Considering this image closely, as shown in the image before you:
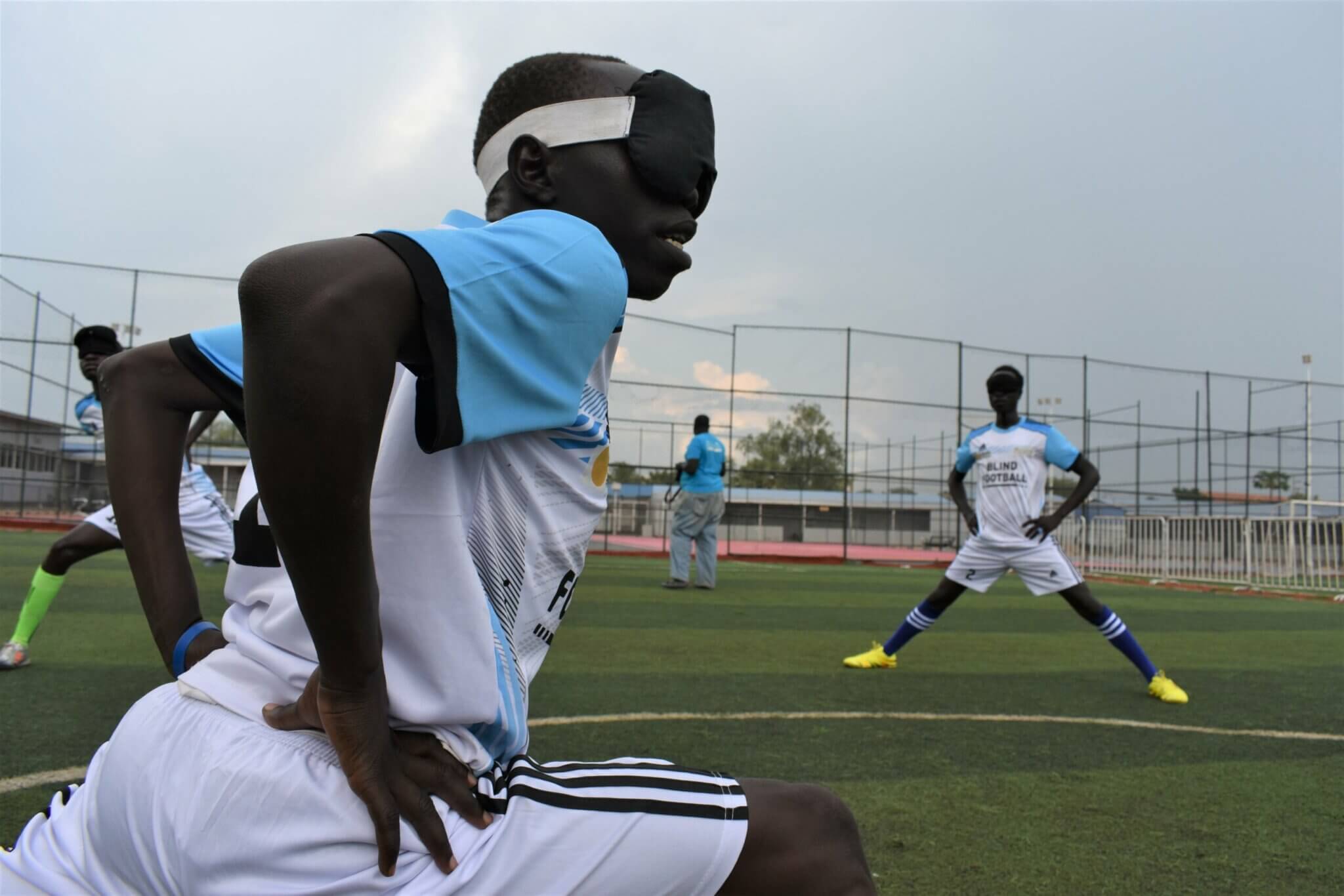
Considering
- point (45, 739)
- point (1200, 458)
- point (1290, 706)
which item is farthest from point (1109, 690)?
point (1200, 458)

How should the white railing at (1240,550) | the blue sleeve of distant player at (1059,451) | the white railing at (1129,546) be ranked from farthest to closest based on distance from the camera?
the white railing at (1129,546) < the white railing at (1240,550) < the blue sleeve of distant player at (1059,451)

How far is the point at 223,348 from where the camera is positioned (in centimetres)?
135

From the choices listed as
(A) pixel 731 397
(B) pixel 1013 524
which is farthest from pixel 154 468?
(A) pixel 731 397

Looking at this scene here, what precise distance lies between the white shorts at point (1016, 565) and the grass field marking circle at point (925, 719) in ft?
5.90

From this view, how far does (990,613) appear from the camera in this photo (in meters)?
10.7

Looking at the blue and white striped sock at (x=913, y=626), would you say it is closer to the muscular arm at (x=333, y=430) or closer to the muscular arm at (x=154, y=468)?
the muscular arm at (x=154, y=468)

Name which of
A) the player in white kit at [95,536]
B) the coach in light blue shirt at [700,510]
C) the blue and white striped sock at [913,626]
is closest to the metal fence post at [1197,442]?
the coach in light blue shirt at [700,510]

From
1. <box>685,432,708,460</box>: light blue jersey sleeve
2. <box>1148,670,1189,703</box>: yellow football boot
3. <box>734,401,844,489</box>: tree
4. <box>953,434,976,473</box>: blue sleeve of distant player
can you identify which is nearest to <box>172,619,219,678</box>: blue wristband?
<box>1148,670,1189,703</box>: yellow football boot

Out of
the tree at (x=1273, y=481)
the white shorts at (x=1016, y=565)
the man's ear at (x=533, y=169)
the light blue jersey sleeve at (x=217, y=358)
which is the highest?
the tree at (x=1273, y=481)

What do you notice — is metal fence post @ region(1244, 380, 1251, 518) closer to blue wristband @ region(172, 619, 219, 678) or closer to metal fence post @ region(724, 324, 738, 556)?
metal fence post @ region(724, 324, 738, 556)

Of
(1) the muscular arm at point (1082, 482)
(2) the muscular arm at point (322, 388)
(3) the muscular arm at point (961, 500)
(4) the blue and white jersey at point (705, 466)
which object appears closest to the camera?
(2) the muscular arm at point (322, 388)

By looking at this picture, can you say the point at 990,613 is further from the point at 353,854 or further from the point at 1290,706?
the point at 353,854

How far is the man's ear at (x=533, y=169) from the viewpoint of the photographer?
124cm

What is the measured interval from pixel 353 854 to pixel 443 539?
33 cm
